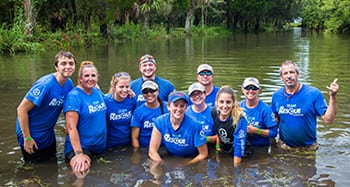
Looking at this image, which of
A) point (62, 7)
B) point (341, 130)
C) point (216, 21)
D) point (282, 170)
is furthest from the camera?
point (216, 21)

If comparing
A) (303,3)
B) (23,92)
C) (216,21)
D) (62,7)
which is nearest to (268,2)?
(216,21)

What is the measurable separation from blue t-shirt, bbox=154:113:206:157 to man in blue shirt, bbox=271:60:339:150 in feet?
5.00

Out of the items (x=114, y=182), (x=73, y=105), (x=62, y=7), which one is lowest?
(x=114, y=182)

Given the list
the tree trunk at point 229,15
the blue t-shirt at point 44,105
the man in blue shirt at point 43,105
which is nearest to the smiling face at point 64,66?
the man in blue shirt at point 43,105

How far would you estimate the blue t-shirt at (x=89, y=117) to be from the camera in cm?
541

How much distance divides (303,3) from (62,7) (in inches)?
2705

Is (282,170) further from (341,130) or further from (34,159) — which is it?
(34,159)

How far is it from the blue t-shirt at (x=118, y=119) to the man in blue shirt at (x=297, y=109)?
7.98 feet

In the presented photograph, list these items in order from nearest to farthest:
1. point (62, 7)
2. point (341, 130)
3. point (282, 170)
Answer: point (282, 170) → point (341, 130) → point (62, 7)

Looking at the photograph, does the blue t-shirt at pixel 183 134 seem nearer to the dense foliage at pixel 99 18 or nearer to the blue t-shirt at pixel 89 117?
the blue t-shirt at pixel 89 117

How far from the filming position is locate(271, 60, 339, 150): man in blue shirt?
19.4 ft

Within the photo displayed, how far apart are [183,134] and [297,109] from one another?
6.10 ft

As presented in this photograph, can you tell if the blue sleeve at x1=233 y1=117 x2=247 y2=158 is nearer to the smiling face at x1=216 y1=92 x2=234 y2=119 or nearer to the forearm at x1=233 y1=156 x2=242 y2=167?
the forearm at x1=233 y1=156 x2=242 y2=167

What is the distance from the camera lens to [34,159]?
604cm
